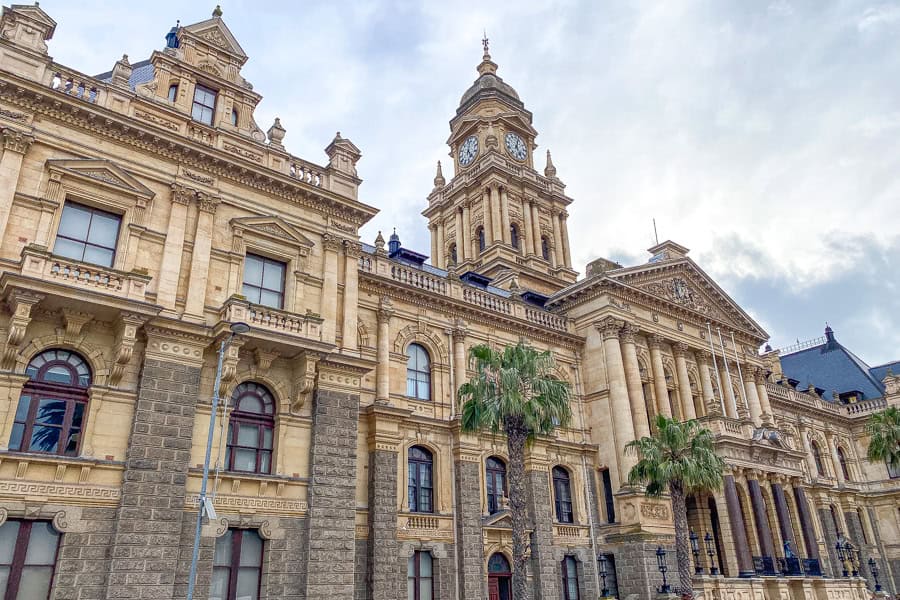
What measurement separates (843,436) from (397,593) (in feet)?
151

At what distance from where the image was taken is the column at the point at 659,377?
3678 cm

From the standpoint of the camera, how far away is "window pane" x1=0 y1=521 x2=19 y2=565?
16.5 metres

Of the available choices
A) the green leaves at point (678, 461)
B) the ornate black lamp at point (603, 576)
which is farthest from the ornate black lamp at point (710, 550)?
the green leaves at point (678, 461)

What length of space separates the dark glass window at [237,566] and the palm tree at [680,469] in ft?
54.5

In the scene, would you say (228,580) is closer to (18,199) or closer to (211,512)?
(211,512)

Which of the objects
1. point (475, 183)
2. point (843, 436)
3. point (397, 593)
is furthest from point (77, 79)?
point (843, 436)

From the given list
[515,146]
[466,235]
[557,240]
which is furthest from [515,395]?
[515,146]

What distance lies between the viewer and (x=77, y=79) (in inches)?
851

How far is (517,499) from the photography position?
2297 cm

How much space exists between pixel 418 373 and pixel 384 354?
2.50 m

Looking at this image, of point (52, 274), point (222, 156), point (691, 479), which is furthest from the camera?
point (691, 479)

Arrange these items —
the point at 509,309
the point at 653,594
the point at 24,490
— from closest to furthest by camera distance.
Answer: the point at 24,490 < the point at 653,594 < the point at 509,309

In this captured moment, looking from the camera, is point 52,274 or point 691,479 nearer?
point 52,274

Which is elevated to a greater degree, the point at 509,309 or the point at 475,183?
the point at 475,183
